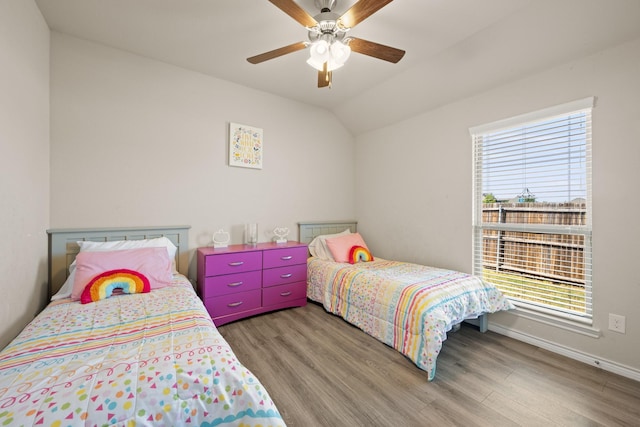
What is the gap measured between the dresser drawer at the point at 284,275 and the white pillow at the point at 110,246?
0.94 meters

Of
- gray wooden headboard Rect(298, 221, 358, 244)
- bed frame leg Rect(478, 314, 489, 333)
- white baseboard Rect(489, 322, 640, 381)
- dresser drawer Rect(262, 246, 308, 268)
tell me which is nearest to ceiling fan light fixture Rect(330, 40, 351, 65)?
dresser drawer Rect(262, 246, 308, 268)

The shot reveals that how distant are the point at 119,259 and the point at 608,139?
377cm

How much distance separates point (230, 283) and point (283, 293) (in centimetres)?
61

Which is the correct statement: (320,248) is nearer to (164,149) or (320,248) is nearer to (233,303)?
(233,303)

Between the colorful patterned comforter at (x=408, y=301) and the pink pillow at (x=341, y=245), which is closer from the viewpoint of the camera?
the colorful patterned comforter at (x=408, y=301)

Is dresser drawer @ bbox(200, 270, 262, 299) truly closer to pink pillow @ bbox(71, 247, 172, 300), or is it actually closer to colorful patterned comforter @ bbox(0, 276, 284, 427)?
pink pillow @ bbox(71, 247, 172, 300)

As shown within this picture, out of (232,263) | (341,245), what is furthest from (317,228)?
(232,263)

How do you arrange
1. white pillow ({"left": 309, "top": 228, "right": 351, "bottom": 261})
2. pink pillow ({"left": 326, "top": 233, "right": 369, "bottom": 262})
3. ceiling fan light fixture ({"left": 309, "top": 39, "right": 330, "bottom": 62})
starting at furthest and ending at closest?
white pillow ({"left": 309, "top": 228, "right": 351, "bottom": 261})
pink pillow ({"left": 326, "top": 233, "right": 369, "bottom": 262})
ceiling fan light fixture ({"left": 309, "top": 39, "right": 330, "bottom": 62})

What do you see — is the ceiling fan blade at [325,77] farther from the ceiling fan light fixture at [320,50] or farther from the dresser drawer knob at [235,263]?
the dresser drawer knob at [235,263]

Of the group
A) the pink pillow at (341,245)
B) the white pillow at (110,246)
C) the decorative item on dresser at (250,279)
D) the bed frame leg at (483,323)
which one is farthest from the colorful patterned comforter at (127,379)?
the bed frame leg at (483,323)

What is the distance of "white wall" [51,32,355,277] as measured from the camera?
2195mm

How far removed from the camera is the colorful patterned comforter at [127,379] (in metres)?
0.82

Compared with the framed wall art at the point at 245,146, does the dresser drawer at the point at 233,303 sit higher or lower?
lower

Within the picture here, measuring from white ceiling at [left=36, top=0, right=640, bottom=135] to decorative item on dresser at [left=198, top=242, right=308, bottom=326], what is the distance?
6.32ft
